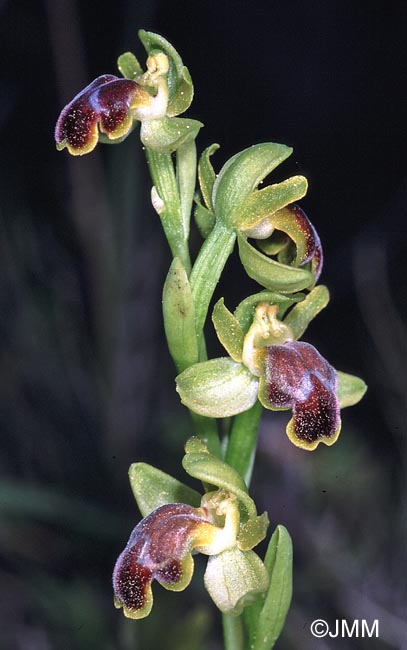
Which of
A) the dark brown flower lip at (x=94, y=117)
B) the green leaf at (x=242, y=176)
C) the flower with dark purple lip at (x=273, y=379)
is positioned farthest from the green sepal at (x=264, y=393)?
the dark brown flower lip at (x=94, y=117)

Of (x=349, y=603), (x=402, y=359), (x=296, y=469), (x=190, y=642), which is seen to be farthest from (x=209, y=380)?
(x=402, y=359)

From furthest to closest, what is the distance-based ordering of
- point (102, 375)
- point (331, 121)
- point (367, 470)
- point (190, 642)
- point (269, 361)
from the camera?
point (331, 121)
point (102, 375)
point (367, 470)
point (190, 642)
point (269, 361)

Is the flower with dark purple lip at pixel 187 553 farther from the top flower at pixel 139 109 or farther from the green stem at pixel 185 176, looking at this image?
the top flower at pixel 139 109

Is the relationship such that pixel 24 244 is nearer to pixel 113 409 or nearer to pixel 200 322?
pixel 113 409

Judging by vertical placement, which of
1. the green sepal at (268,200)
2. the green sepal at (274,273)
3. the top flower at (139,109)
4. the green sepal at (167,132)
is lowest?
the green sepal at (274,273)

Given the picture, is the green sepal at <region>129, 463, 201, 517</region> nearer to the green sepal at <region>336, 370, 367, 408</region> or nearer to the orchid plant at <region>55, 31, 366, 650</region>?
the orchid plant at <region>55, 31, 366, 650</region>

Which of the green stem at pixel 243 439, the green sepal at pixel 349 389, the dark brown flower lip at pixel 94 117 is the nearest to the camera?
the dark brown flower lip at pixel 94 117
